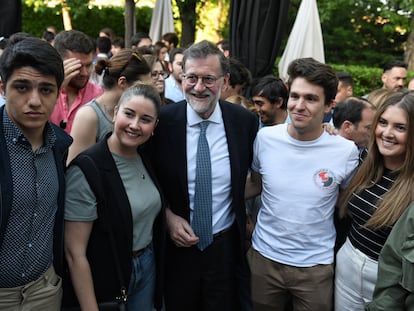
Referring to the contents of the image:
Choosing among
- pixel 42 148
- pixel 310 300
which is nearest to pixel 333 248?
pixel 310 300

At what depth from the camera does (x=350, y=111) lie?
3.72 meters

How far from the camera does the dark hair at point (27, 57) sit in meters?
2.02

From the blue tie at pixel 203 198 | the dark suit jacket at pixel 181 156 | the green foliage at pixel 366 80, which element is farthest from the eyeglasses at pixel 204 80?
the green foliage at pixel 366 80

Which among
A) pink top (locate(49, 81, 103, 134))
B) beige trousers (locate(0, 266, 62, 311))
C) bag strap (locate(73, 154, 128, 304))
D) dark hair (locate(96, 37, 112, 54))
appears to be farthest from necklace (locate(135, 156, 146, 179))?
dark hair (locate(96, 37, 112, 54))

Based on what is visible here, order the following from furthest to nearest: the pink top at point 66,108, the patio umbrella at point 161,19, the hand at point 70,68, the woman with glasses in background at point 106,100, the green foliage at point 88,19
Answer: the green foliage at point 88,19, the patio umbrella at point 161,19, the pink top at point 66,108, the hand at point 70,68, the woman with glasses in background at point 106,100

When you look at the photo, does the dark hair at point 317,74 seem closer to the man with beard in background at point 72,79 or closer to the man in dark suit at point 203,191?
the man in dark suit at point 203,191

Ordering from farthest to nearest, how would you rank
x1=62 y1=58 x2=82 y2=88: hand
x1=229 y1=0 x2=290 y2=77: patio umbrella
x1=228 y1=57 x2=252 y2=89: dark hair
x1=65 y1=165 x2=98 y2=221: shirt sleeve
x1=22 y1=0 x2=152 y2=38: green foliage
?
x1=22 y1=0 x2=152 y2=38: green foliage, x1=229 y1=0 x2=290 y2=77: patio umbrella, x1=228 y1=57 x2=252 y2=89: dark hair, x1=62 y1=58 x2=82 y2=88: hand, x1=65 y1=165 x2=98 y2=221: shirt sleeve

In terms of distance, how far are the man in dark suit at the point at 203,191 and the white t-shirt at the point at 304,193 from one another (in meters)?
0.24

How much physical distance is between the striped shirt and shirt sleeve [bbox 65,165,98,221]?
160 centimetres

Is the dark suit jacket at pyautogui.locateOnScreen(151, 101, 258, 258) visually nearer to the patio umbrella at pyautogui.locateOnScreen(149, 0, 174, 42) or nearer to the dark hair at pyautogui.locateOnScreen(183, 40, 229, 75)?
the dark hair at pyautogui.locateOnScreen(183, 40, 229, 75)

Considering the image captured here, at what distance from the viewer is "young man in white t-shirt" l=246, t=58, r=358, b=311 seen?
2.88m

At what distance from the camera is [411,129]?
2688 millimetres

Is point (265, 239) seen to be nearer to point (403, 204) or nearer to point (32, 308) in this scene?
point (403, 204)

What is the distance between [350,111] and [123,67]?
1904 mm
